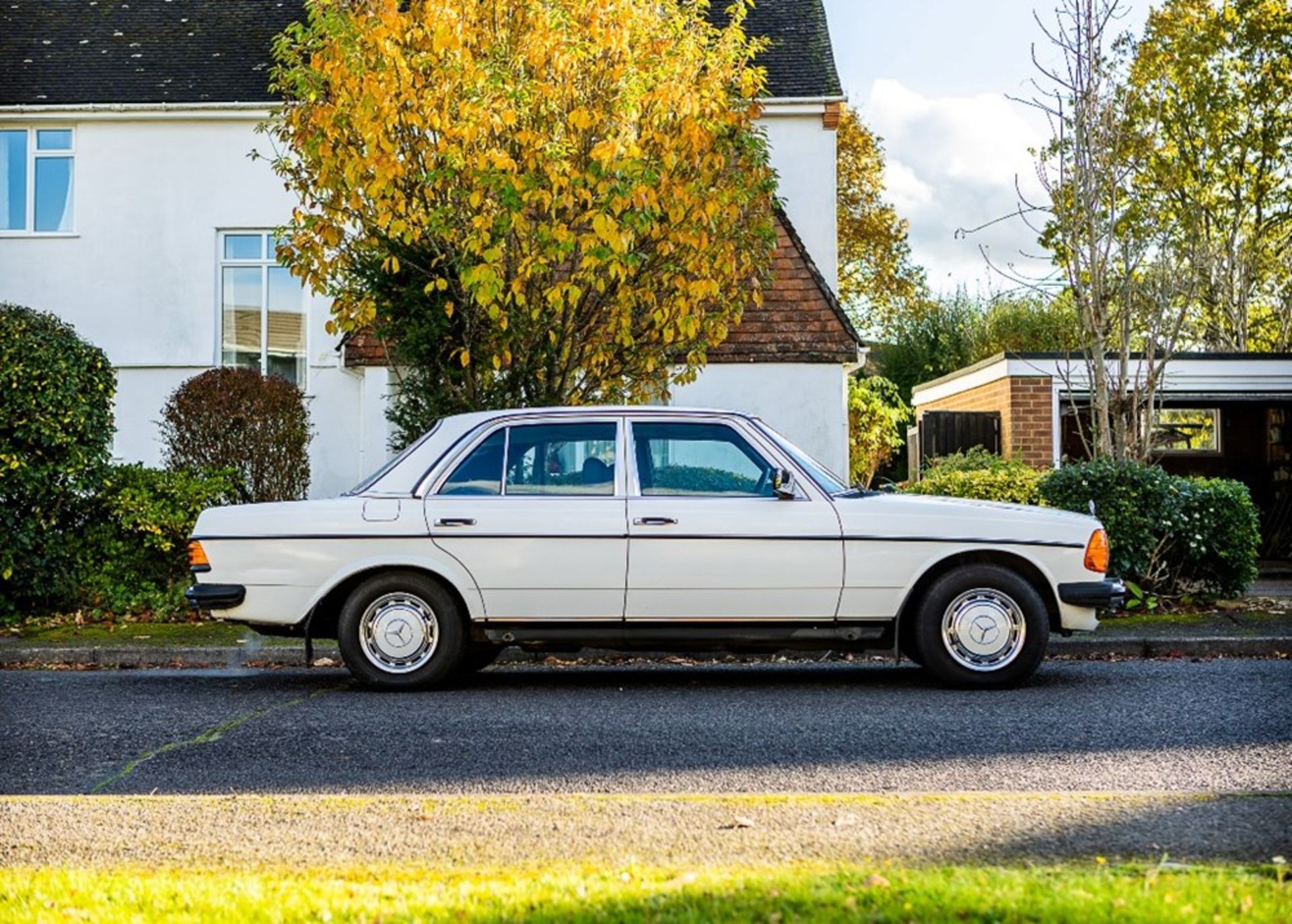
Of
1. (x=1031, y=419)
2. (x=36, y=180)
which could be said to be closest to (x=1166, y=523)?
(x=1031, y=419)

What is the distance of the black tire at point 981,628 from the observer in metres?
8.91

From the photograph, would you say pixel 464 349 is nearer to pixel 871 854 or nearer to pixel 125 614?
pixel 125 614

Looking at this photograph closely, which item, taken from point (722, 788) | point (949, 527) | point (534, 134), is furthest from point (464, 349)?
point (722, 788)

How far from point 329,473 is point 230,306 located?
281 centimetres

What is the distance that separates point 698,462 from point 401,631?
196cm

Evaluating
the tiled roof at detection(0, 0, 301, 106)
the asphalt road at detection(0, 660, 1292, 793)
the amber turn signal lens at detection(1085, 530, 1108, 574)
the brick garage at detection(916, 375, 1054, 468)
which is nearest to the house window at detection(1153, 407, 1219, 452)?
the brick garage at detection(916, 375, 1054, 468)

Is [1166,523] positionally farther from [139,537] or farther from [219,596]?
[139,537]

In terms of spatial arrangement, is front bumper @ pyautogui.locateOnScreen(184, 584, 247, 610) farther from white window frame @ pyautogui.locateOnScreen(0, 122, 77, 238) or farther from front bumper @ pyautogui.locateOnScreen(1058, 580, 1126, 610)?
white window frame @ pyautogui.locateOnScreen(0, 122, 77, 238)

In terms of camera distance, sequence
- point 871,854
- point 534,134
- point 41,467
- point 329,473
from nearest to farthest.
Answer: point 871,854
point 534,134
point 41,467
point 329,473

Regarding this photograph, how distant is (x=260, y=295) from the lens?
2139cm

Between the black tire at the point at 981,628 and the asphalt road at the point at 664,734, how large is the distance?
0.60 ft

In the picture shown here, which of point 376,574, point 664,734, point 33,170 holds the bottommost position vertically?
point 664,734

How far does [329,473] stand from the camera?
67.6 ft

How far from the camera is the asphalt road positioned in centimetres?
639
